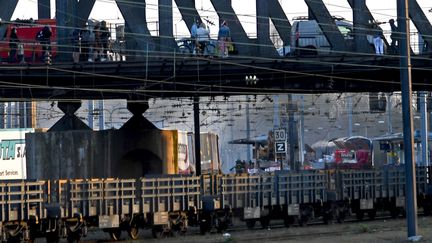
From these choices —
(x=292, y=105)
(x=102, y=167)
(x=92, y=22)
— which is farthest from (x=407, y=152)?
(x=292, y=105)

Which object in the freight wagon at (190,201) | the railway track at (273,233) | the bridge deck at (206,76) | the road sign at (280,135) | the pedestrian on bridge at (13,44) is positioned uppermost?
the pedestrian on bridge at (13,44)

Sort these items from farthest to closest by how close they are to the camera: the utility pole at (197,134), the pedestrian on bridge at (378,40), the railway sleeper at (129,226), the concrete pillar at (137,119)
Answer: the concrete pillar at (137,119), the utility pole at (197,134), the pedestrian on bridge at (378,40), the railway sleeper at (129,226)

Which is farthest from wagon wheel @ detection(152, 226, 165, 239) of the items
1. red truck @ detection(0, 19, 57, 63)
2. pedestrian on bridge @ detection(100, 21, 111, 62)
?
red truck @ detection(0, 19, 57, 63)

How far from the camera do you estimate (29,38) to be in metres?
41.1

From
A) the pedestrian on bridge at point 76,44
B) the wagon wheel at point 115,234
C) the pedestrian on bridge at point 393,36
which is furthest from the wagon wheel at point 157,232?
the pedestrian on bridge at point 393,36

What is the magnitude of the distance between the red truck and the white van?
30.2 feet

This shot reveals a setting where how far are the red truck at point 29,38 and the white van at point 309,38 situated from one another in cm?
922

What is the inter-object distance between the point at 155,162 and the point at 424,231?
18.0 m

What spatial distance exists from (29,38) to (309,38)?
11.5 meters

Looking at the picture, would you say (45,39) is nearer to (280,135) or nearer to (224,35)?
(224,35)

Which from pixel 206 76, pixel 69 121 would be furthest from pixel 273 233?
pixel 69 121

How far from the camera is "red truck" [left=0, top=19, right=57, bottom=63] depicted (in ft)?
127

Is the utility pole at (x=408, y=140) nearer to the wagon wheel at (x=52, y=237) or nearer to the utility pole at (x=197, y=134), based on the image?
the wagon wheel at (x=52, y=237)

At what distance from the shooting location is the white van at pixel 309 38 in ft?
136
